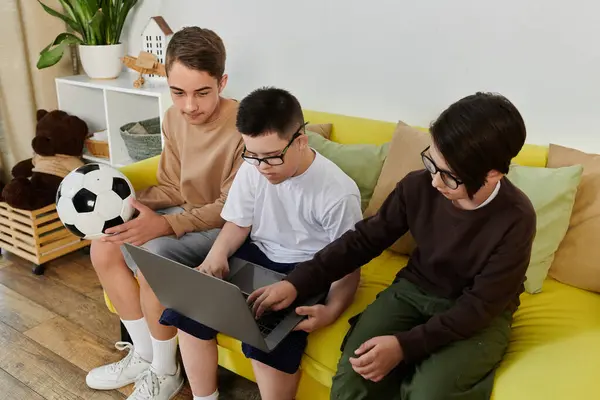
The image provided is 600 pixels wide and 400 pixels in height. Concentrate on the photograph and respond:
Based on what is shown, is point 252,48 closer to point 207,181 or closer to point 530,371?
point 207,181

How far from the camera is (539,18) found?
1662 mm

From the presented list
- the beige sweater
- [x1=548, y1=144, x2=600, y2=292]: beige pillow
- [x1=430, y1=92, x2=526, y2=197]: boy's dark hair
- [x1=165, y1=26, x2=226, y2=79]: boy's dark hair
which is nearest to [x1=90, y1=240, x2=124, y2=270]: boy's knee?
[x1=165, y1=26, x2=226, y2=79]: boy's dark hair

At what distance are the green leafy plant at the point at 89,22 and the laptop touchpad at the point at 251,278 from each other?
153cm

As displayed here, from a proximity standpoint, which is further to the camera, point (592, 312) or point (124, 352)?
point (124, 352)

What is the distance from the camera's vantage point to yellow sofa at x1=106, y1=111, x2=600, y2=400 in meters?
1.15

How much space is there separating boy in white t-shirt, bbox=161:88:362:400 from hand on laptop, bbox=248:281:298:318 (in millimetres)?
41

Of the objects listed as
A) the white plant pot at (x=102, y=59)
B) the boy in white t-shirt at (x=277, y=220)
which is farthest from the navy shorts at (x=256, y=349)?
the white plant pot at (x=102, y=59)

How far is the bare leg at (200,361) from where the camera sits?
1.48 m

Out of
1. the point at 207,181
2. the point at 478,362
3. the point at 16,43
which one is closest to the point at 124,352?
the point at 207,181

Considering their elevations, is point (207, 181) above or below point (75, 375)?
above

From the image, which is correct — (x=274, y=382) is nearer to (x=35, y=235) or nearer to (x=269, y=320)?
(x=269, y=320)

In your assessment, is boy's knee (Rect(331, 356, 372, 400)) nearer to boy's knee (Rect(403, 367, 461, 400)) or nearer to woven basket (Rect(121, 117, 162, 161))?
boy's knee (Rect(403, 367, 461, 400))

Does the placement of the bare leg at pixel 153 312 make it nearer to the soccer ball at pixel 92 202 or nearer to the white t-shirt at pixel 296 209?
the soccer ball at pixel 92 202

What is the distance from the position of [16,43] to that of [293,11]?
136 cm
